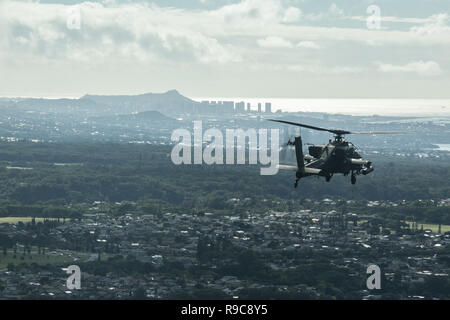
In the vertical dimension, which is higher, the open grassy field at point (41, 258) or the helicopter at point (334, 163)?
the helicopter at point (334, 163)

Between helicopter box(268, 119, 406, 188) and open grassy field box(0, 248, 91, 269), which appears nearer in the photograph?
helicopter box(268, 119, 406, 188)

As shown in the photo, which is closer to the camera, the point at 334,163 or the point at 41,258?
the point at 334,163

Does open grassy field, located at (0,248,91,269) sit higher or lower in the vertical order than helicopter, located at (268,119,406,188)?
lower

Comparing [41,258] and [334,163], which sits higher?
[334,163]

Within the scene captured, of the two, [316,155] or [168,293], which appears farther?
[168,293]

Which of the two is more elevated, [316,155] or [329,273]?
[316,155]

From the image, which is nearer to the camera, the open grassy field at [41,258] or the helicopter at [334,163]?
the helicopter at [334,163]
